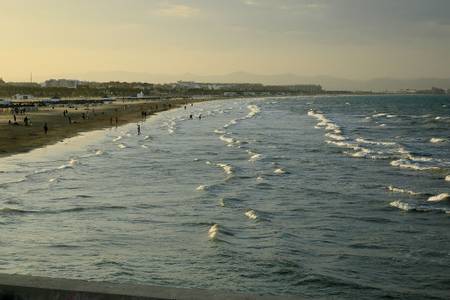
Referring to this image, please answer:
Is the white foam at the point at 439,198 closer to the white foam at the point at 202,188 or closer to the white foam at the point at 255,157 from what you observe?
the white foam at the point at 202,188

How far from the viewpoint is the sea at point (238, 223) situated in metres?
11.9

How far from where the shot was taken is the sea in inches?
470

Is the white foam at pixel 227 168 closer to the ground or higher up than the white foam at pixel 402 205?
closer to the ground

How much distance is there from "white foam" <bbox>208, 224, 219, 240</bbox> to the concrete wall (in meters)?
9.75

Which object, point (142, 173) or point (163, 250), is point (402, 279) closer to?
point (163, 250)

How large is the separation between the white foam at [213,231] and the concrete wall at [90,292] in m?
9.75

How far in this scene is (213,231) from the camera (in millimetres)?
16016

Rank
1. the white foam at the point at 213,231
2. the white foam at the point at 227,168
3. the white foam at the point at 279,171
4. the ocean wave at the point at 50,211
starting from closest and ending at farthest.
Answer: the white foam at the point at 213,231
the ocean wave at the point at 50,211
the white foam at the point at 279,171
the white foam at the point at 227,168

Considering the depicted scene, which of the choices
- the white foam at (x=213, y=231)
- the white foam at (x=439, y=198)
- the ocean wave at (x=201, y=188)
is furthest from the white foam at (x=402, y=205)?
the ocean wave at (x=201, y=188)

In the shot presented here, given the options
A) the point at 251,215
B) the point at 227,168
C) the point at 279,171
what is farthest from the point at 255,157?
the point at 251,215

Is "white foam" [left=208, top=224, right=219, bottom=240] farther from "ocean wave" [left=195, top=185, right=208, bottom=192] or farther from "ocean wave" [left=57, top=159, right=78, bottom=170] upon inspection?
"ocean wave" [left=57, top=159, right=78, bottom=170]

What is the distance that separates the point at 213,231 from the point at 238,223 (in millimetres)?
1472

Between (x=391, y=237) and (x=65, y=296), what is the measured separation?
1184cm

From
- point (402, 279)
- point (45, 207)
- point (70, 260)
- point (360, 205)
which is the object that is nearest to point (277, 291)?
point (402, 279)
